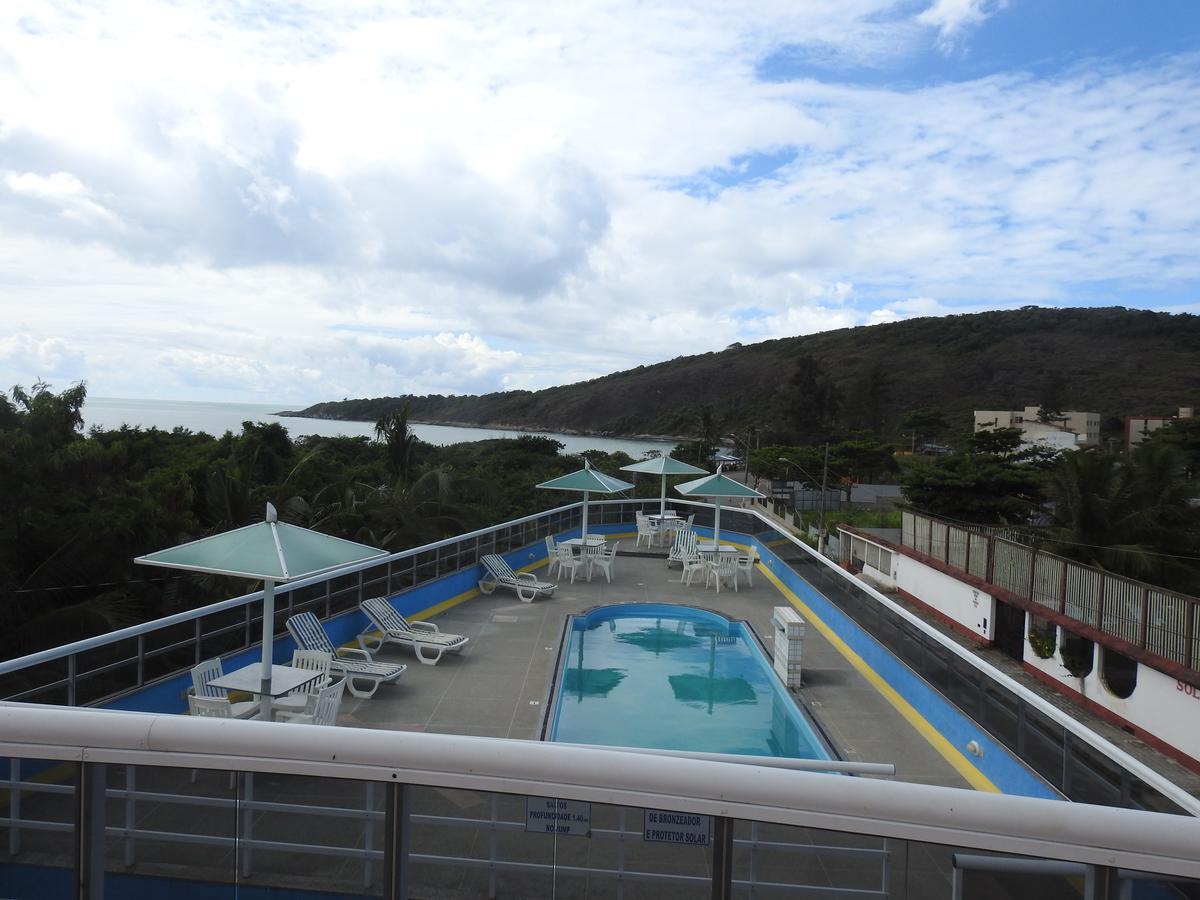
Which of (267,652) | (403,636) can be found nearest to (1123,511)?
(403,636)

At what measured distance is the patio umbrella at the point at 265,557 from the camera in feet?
20.0

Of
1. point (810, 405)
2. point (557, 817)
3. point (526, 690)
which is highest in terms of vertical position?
point (810, 405)

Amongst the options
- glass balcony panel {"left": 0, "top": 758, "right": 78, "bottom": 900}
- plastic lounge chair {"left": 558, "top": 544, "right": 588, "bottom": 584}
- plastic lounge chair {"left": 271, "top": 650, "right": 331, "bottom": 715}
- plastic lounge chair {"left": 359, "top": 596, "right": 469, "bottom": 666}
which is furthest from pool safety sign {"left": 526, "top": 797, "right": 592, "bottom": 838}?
plastic lounge chair {"left": 558, "top": 544, "right": 588, "bottom": 584}

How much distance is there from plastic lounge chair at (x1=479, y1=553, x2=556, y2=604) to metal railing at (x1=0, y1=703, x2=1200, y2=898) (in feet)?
38.6

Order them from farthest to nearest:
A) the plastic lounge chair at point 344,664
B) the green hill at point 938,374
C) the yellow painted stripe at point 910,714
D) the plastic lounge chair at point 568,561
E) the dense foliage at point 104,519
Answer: the green hill at point 938,374 → the plastic lounge chair at point 568,561 → the dense foliage at point 104,519 → the plastic lounge chair at point 344,664 → the yellow painted stripe at point 910,714

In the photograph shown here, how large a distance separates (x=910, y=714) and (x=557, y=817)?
7788mm

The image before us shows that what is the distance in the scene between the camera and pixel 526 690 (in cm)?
924

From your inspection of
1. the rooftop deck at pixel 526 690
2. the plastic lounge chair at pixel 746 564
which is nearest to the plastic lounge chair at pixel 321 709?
the rooftop deck at pixel 526 690

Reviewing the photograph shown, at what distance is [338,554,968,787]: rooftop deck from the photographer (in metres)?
7.87

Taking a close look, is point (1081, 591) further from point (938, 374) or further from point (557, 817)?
point (938, 374)

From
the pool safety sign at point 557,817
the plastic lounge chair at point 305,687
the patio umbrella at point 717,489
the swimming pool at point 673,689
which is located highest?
the pool safety sign at point 557,817

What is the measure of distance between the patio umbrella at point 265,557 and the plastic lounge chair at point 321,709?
0.28m

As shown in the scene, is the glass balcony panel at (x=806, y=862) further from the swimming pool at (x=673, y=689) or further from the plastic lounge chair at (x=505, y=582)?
the plastic lounge chair at (x=505, y=582)

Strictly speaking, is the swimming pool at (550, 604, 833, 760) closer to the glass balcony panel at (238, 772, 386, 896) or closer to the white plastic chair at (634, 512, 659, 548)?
the white plastic chair at (634, 512, 659, 548)
